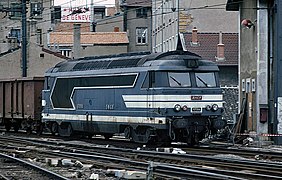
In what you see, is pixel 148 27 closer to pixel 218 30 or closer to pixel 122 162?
pixel 218 30

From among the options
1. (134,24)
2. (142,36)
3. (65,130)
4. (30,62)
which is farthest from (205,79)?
(134,24)

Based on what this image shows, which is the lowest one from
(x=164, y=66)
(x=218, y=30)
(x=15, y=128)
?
(x=15, y=128)

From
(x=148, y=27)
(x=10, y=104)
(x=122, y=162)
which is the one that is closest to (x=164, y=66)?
(x=122, y=162)

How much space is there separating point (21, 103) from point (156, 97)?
46.9 feet

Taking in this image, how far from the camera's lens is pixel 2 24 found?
82625 mm

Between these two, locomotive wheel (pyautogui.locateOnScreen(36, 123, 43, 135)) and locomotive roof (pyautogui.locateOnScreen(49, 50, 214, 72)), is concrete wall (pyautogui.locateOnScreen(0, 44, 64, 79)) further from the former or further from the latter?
locomotive roof (pyautogui.locateOnScreen(49, 50, 214, 72))

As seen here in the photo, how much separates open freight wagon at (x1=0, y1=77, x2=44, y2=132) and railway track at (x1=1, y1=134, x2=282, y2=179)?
1063 centimetres

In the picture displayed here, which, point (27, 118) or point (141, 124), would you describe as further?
point (27, 118)

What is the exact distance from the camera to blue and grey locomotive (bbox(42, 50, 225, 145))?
24.2 m

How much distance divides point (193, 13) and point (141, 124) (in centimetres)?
3097

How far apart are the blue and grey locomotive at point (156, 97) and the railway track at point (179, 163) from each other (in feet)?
6.33

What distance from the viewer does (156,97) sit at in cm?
2417

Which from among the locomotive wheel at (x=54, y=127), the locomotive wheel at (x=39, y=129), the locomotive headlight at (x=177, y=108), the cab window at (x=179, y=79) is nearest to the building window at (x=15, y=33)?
the locomotive wheel at (x=39, y=129)

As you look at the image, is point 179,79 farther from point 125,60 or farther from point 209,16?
point 209,16
